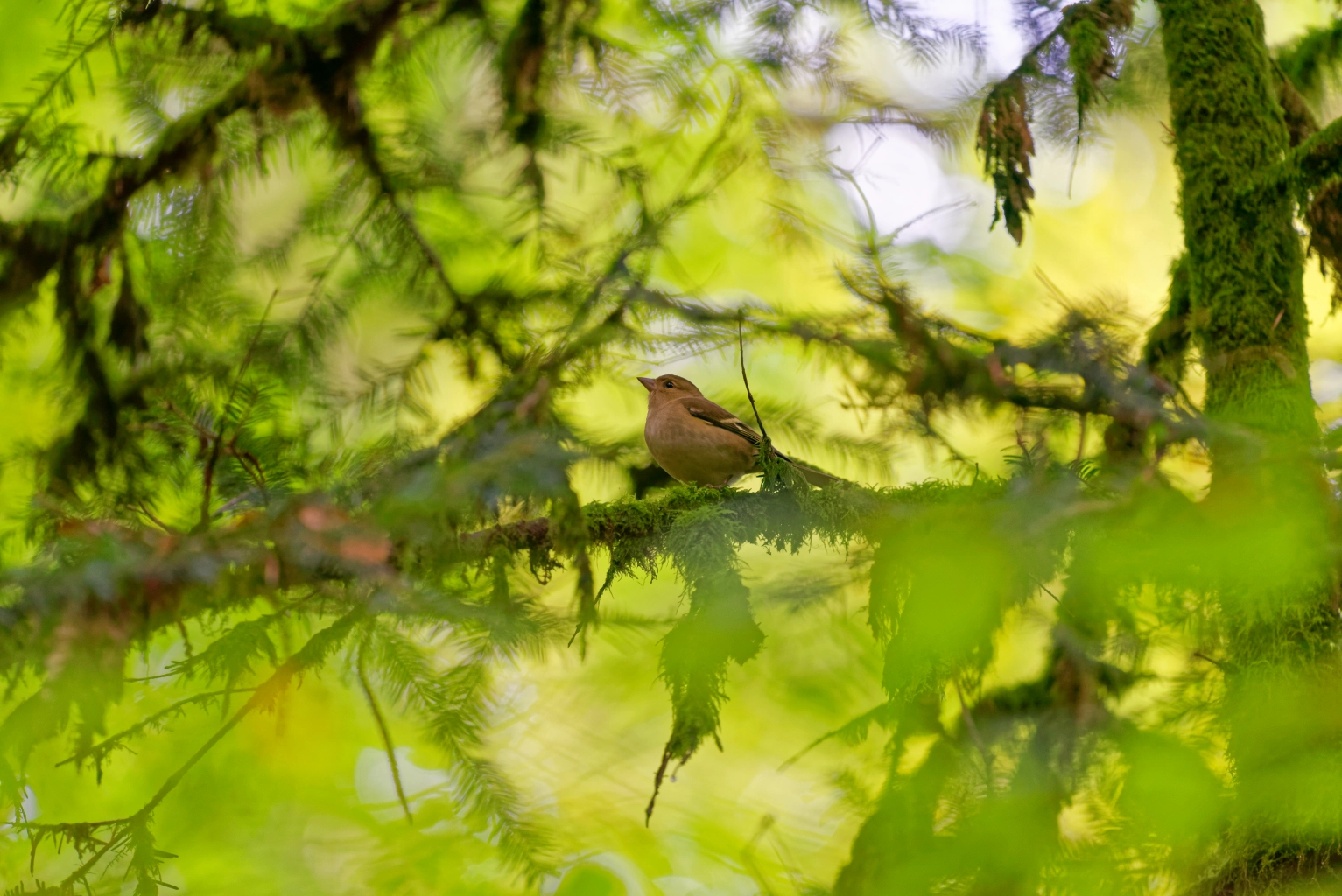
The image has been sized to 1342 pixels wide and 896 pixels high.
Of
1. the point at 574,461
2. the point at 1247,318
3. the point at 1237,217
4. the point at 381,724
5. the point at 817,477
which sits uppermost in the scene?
the point at 1237,217

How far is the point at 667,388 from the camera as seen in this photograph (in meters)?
4.71

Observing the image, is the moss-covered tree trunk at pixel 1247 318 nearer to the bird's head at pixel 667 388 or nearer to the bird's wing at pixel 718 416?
the bird's wing at pixel 718 416

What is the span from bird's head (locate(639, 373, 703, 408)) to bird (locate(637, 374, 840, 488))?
0.13 meters

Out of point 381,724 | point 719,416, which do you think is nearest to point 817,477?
point 719,416

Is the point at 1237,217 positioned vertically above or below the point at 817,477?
above

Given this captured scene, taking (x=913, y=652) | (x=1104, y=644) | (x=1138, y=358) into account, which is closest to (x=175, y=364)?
(x=913, y=652)

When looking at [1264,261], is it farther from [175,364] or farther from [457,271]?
[175,364]

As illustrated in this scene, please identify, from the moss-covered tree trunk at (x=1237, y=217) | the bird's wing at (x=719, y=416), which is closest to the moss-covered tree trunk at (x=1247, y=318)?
the moss-covered tree trunk at (x=1237, y=217)

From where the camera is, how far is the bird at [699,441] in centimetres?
399

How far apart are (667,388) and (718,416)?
21.5 inches

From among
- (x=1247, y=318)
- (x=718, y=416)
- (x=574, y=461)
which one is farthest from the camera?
(x=718, y=416)

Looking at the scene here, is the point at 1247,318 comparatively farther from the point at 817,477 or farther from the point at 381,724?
the point at 381,724

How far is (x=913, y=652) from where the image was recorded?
4.75 ft

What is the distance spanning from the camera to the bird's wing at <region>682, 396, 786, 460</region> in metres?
4.08
